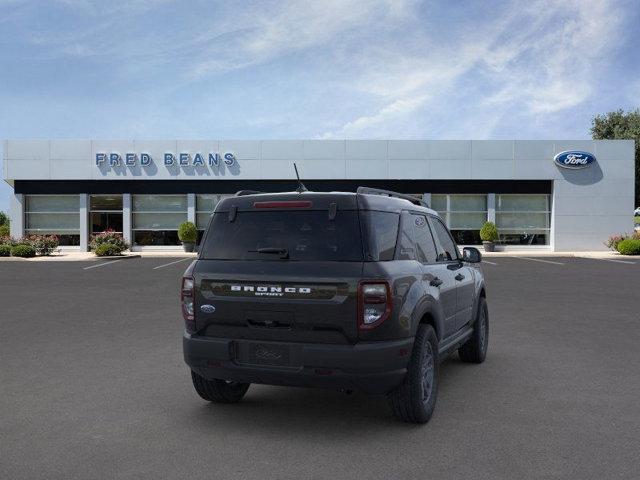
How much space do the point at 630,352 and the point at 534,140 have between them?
2792cm

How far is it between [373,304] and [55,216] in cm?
3341

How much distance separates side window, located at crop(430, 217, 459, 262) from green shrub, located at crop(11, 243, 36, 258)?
26.7 m

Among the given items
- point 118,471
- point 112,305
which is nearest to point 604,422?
point 118,471

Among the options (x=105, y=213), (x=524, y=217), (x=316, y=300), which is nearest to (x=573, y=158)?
(x=524, y=217)

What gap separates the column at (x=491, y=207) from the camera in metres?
33.5

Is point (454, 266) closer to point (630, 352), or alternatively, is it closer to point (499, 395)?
point (499, 395)

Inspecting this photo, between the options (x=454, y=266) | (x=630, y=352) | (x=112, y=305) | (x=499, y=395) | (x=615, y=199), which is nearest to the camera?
(x=499, y=395)

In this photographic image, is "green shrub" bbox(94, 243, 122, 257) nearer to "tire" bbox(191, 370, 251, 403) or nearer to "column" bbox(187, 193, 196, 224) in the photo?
"column" bbox(187, 193, 196, 224)

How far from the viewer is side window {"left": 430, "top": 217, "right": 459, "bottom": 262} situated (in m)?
5.73

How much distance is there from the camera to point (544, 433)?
173 inches

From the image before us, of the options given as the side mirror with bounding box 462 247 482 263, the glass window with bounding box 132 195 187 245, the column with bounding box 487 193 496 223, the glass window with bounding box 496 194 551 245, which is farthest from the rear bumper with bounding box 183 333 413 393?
the glass window with bounding box 496 194 551 245

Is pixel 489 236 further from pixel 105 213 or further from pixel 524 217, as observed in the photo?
pixel 105 213

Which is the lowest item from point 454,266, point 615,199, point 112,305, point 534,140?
point 112,305

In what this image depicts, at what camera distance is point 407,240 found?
485 centimetres
